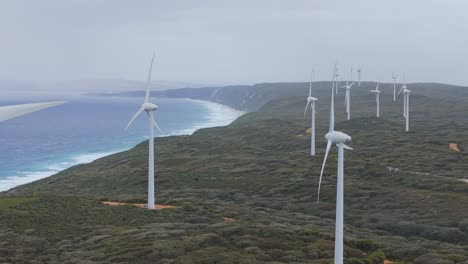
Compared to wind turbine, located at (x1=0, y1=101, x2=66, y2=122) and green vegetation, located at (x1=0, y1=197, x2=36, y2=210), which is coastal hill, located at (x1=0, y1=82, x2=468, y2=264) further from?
wind turbine, located at (x1=0, y1=101, x2=66, y2=122)

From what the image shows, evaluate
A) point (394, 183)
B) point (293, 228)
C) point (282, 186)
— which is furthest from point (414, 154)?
point (293, 228)

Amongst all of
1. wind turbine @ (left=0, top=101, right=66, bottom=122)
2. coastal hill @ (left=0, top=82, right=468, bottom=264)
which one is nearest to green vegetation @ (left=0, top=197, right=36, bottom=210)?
coastal hill @ (left=0, top=82, right=468, bottom=264)

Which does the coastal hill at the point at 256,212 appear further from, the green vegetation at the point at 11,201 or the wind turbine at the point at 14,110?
the wind turbine at the point at 14,110

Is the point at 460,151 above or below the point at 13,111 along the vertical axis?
below

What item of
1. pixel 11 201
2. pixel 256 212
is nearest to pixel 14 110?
pixel 11 201

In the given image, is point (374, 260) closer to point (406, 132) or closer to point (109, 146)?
point (406, 132)

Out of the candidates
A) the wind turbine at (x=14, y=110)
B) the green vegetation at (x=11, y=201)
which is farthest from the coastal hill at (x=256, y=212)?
the wind turbine at (x=14, y=110)

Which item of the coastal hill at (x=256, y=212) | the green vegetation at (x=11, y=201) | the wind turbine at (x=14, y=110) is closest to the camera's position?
the wind turbine at (x=14, y=110)

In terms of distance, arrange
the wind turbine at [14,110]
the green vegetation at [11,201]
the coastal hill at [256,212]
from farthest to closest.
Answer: the green vegetation at [11,201] → the coastal hill at [256,212] → the wind turbine at [14,110]
